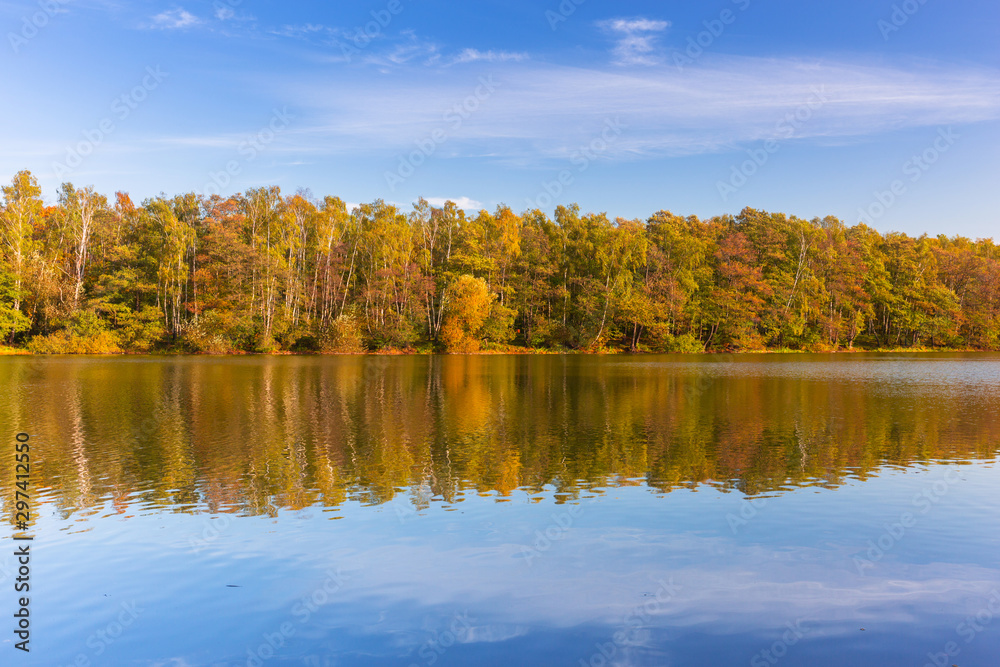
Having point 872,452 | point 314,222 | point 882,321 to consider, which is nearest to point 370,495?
point 872,452

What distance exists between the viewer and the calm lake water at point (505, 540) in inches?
278

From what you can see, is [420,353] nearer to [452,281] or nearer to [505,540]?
[452,281]

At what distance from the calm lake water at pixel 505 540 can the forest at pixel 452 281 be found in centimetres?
5086

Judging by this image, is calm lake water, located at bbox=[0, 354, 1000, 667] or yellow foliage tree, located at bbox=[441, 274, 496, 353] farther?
yellow foliage tree, located at bbox=[441, 274, 496, 353]

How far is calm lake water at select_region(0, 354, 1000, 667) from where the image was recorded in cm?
707

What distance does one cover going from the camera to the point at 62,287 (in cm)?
6800

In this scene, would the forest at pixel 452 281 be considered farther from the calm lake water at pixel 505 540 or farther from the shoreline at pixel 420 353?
the calm lake water at pixel 505 540

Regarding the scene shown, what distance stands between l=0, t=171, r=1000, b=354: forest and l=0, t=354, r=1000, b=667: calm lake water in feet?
167

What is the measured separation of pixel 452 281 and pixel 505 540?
65805mm

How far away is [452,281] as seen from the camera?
7506 cm

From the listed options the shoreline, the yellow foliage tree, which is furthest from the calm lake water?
the yellow foliage tree

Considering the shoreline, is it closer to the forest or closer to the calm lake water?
the forest

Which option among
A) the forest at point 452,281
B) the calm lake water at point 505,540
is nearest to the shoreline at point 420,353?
the forest at point 452,281

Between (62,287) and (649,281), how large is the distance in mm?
67024
